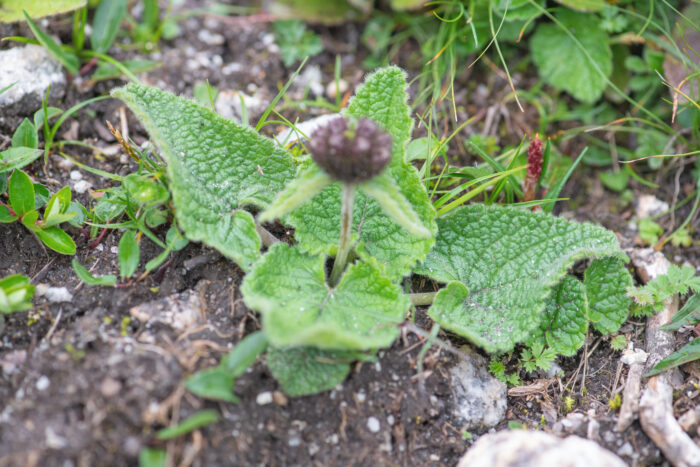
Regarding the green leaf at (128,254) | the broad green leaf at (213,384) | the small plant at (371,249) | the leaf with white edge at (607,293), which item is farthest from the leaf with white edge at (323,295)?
the leaf with white edge at (607,293)

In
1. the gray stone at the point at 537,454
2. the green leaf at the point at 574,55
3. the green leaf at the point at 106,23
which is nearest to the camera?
the gray stone at the point at 537,454

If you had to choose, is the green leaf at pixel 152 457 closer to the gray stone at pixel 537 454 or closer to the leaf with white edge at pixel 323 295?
the leaf with white edge at pixel 323 295

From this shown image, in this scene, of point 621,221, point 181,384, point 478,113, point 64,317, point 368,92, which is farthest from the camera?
point 478,113

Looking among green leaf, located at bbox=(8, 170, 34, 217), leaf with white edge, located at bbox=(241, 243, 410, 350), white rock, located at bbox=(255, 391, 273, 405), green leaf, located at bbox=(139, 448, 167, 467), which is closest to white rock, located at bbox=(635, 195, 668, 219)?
leaf with white edge, located at bbox=(241, 243, 410, 350)

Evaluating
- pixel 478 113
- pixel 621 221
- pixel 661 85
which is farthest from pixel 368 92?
pixel 661 85

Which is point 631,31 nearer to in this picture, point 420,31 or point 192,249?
point 420,31

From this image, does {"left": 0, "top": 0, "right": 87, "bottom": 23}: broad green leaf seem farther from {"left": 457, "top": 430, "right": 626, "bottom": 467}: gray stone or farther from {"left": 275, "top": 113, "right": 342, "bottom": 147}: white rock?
{"left": 457, "top": 430, "right": 626, "bottom": 467}: gray stone
